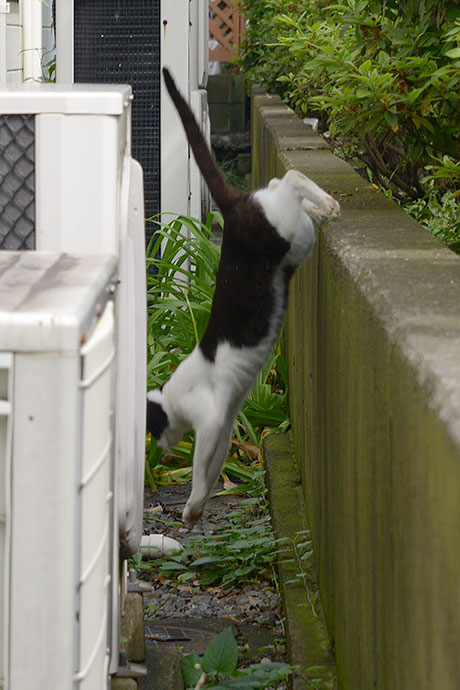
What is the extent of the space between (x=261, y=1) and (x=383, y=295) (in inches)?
358

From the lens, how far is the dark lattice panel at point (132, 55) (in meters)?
6.67

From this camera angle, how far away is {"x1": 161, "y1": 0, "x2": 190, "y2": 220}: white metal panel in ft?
21.7

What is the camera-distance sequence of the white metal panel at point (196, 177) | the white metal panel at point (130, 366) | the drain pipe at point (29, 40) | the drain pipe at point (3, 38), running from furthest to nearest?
the white metal panel at point (196, 177)
the drain pipe at point (29, 40)
the drain pipe at point (3, 38)
the white metal panel at point (130, 366)

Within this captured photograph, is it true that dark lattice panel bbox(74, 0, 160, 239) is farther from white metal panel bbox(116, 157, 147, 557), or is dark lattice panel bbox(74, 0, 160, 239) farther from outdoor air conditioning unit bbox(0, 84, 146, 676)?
outdoor air conditioning unit bbox(0, 84, 146, 676)

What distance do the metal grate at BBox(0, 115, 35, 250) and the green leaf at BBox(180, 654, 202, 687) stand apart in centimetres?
153

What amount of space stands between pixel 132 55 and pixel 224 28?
8971 mm

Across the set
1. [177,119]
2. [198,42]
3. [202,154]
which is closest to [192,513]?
[202,154]

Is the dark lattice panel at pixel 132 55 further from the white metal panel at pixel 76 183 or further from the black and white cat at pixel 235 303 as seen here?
the white metal panel at pixel 76 183

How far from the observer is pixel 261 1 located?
10500 mm

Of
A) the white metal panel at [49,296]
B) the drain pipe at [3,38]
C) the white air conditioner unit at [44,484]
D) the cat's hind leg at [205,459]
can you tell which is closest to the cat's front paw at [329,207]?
the cat's hind leg at [205,459]

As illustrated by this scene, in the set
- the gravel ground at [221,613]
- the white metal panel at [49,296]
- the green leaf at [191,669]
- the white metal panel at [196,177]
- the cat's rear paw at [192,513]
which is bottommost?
the gravel ground at [221,613]

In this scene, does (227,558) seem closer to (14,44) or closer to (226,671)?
(226,671)

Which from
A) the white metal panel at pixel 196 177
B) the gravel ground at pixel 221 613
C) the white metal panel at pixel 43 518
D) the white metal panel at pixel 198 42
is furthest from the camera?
the white metal panel at pixel 198 42

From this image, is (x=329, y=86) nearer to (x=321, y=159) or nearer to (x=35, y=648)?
(x=321, y=159)
